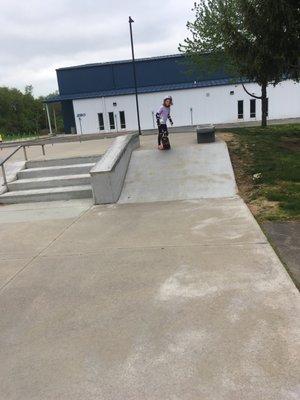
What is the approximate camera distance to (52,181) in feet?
32.7

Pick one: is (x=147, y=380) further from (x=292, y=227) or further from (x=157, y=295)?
(x=292, y=227)

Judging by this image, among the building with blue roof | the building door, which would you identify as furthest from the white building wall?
the building door

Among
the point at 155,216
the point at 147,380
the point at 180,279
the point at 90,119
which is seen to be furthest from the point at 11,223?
the point at 90,119

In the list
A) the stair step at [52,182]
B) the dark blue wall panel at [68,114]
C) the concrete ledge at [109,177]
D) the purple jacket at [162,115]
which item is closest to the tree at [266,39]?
the purple jacket at [162,115]

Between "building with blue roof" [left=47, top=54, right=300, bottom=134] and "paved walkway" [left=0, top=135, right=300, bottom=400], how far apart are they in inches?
1438

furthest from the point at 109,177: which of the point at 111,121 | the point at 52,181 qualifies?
the point at 111,121

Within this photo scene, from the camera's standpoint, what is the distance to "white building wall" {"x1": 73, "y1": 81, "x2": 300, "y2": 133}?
137ft

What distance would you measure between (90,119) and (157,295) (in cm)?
4187

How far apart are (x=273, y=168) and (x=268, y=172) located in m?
0.35

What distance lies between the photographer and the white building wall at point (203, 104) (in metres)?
41.7

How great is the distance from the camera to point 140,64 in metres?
45.6

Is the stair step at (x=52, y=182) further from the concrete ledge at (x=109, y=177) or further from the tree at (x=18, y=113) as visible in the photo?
the tree at (x=18, y=113)

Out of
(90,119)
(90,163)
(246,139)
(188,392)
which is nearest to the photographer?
(188,392)

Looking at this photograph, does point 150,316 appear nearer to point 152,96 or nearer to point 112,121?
point 152,96
